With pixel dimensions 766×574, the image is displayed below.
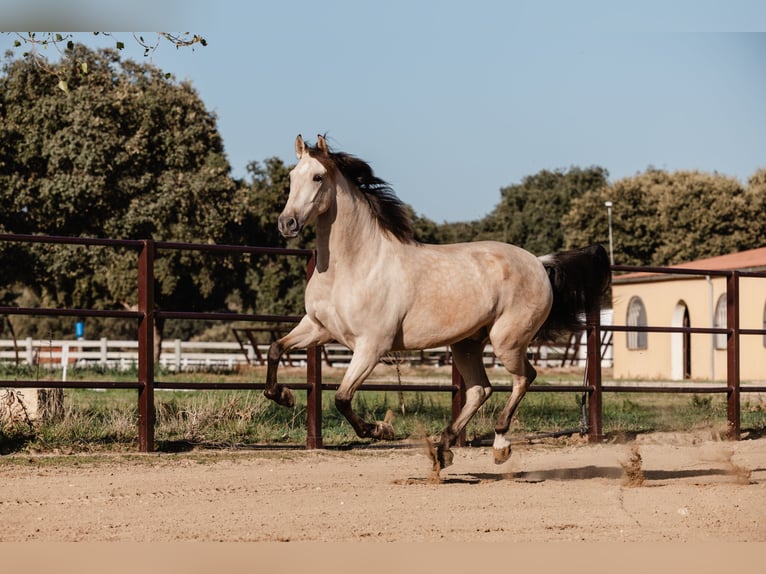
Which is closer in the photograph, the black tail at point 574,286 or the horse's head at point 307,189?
the horse's head at point 307,189

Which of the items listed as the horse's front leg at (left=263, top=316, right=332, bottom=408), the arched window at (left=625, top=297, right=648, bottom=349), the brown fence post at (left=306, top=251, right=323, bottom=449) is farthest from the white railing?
the horse's front leg at (left=263, top=316, right=332, bottom=408)

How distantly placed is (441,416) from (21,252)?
65.1 feet

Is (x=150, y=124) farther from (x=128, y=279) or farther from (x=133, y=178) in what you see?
(x=128, y=279)

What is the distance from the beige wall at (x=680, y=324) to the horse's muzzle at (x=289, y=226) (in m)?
22.9

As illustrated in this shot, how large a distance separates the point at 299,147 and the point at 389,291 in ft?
3.47

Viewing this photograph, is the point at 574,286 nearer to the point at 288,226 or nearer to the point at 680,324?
the point at 288,226

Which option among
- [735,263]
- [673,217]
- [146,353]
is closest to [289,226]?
[146,353]

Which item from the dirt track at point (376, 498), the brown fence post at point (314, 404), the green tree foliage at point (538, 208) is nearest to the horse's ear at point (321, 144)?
the dirt track at point (376, 498)

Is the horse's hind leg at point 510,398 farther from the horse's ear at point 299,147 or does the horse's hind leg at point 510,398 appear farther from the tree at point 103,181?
the tree at point 103,181

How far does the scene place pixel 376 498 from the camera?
249 inches

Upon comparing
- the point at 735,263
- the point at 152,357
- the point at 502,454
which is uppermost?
the point at 735,263

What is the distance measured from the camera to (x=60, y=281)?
3012 centimetres

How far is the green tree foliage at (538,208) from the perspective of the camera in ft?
182

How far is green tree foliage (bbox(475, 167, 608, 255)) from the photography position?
55406 millimetres
